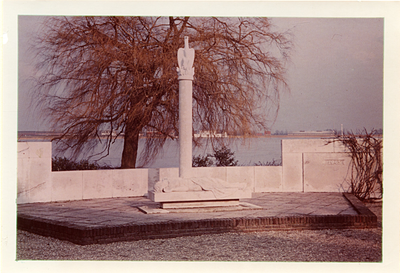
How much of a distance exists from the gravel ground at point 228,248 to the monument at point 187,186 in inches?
58.1

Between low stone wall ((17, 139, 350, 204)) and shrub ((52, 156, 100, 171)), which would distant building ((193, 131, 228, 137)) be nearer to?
low stone wall ((17, 139, 350, 204))

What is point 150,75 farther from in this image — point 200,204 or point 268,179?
point 200,204

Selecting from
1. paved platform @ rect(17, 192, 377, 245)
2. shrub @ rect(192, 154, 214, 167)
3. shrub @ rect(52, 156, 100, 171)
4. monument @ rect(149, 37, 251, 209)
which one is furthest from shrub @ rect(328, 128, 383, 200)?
shrub @ rect(52, 156, 100, 171)

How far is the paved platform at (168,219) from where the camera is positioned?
7297 mm

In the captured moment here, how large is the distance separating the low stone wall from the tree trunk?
1470 millimetres

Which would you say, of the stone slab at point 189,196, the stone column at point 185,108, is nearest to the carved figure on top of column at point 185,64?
the stone column at point 185,108

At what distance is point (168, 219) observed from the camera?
806 cm

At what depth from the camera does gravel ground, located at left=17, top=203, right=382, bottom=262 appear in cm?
664

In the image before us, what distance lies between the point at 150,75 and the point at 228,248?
620 cm

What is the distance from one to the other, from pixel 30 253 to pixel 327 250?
4.41 meters
